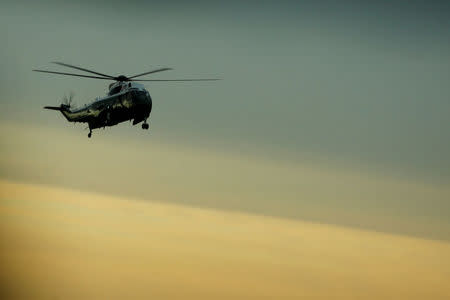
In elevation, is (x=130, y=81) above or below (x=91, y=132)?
above

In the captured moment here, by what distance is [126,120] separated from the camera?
334 feet

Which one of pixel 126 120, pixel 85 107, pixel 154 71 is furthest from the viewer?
pixel 85 107

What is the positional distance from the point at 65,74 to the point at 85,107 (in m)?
25.0

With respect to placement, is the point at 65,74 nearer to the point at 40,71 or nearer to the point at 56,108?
the point at 40,71

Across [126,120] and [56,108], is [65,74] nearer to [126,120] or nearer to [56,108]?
[126,120]

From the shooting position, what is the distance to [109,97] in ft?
348

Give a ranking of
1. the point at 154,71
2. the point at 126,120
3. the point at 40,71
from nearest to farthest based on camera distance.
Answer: the point at 40,71 → the point at 154,71 → the point at 126,120

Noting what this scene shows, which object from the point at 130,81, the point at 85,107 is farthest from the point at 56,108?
the point at 130,81

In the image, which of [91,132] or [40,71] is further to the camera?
[91,132]

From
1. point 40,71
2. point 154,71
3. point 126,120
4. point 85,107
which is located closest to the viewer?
point 40,71

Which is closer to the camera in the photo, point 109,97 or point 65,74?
point 65,74

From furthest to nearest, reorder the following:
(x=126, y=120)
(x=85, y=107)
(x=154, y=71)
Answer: (x=85, y=107)
(x=126, y=120)
(x=154, y=71)

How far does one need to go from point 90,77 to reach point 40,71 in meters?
13.6

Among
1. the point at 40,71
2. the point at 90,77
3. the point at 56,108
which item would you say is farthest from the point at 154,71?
the point at 56,108
